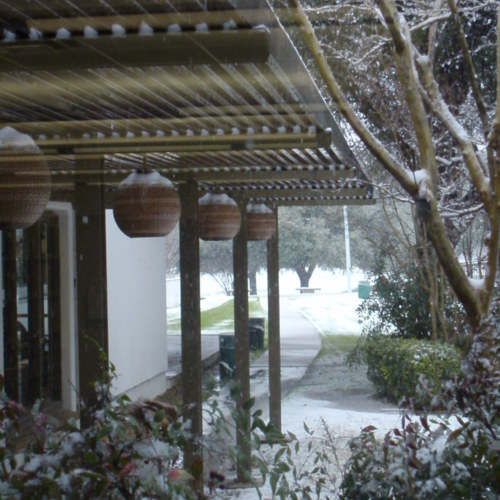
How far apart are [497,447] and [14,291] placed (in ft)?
7.71

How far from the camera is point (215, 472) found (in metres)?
1.62

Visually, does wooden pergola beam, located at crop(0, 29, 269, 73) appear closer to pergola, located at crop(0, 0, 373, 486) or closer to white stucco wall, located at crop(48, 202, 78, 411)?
pergola, located at crop(0, 0, 373, 486)

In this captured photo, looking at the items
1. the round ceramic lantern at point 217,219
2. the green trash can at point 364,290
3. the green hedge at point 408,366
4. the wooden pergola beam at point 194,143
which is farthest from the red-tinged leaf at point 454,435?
the round ceramic lantern at point 217,219

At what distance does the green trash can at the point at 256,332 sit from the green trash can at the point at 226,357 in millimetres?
74

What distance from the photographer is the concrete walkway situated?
8.03ft

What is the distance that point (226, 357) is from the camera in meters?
2.67

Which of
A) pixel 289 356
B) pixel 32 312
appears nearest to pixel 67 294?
pixel 32 312

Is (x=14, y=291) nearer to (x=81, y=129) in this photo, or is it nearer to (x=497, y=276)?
(x=81, y=129)

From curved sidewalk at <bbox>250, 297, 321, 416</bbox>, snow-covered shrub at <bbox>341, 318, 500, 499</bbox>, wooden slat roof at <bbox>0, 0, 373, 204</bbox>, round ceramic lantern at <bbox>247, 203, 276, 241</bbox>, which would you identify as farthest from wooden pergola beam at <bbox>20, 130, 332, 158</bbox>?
snow-covered shrub at <bbox>341, 318, 500, 499</bbox>

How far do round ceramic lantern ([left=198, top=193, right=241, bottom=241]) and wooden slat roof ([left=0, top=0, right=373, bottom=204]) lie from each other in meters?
0.13

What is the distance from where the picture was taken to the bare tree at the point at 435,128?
2.46 m

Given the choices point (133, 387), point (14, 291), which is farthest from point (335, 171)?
point (14, 291)

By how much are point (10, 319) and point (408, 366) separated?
1897 millimetres

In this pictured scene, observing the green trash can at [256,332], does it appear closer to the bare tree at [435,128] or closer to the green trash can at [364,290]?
the green trash can at [364,290]
